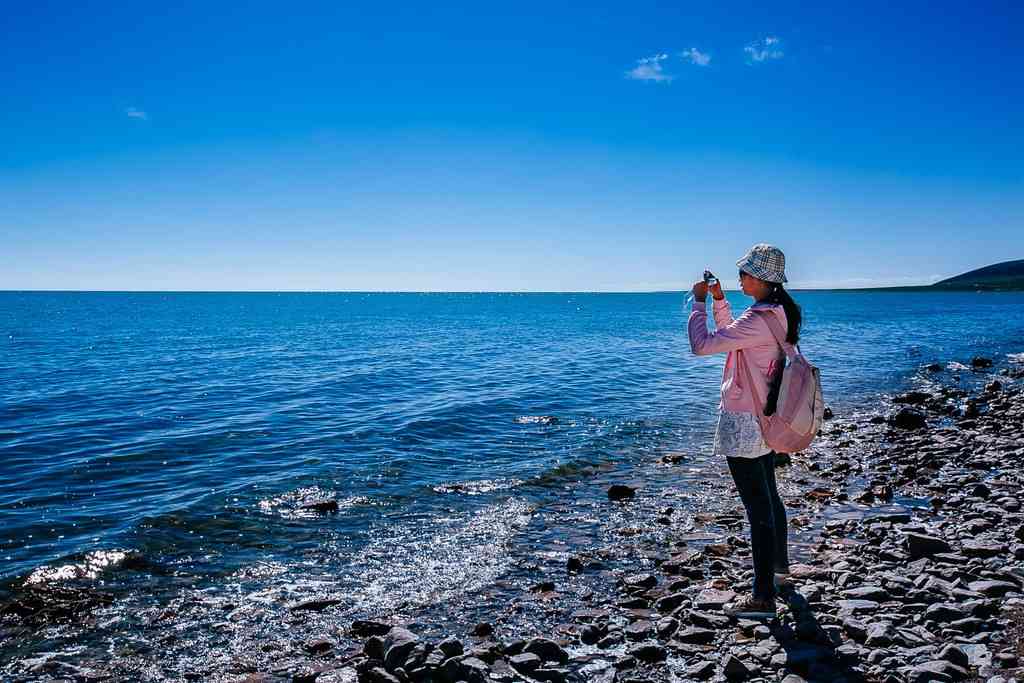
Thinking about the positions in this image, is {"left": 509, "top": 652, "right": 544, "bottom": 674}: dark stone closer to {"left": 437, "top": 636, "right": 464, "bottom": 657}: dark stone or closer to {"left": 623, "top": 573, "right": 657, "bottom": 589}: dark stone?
{"left": 437, "top": 636, "right": 464, "bottom": 657}: dark stone

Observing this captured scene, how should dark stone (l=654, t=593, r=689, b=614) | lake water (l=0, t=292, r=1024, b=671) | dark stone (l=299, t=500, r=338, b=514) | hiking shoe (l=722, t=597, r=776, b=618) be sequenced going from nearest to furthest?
1. hiking shoe (l=722, t=597, r=776, b=618)
2. dark stone (l=654, t=593, r=689, b=614)
3. lake water (l=0, t=292, r=1024, b=671)
4. dark stone (l=299, t=500, r=338, b=514)

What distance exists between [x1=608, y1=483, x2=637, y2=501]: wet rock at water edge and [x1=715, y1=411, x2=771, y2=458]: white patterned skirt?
6.58 metres

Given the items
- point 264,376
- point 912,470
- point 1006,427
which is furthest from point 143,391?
point 1006,427

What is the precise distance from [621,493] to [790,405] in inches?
281

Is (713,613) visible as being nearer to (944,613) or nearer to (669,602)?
(669,602)

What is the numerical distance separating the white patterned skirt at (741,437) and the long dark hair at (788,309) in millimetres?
907

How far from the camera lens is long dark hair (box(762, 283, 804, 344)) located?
645 centimetres

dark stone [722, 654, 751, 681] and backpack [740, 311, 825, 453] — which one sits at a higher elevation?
backpack [740, 311, 825, 453]

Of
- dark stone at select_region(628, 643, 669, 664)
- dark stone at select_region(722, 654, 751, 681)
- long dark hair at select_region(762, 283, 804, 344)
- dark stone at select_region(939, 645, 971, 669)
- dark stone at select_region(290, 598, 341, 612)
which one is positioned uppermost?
long dark hair at select_region(762, 283, 804, 344)

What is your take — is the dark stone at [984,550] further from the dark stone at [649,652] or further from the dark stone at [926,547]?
the dark stone at [649,652]

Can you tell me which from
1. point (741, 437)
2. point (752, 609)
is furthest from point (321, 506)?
point (741, 437)

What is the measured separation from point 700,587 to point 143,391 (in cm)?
2845

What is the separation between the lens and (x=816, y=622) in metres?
6.63

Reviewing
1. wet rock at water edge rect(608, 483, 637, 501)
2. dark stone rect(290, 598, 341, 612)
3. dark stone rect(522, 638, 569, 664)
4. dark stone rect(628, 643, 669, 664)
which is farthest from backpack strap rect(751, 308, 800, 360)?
wet rock at water edge rect(608, 483, 637, 501)
